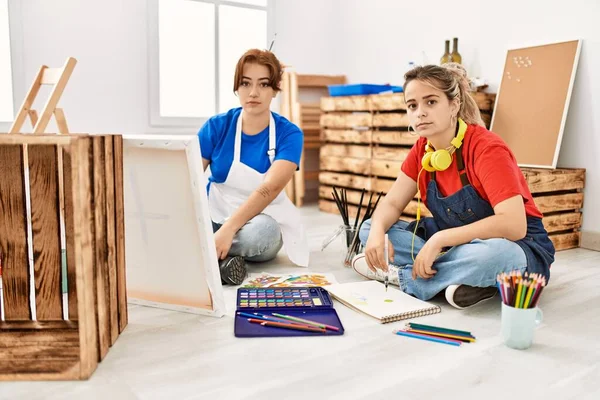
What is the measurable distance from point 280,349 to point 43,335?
0.63 metres

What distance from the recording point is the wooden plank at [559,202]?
278 centimetres

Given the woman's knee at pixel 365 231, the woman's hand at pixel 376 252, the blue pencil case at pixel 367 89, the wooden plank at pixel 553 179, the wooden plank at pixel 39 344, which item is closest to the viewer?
the wooden plank at pixel 39 344

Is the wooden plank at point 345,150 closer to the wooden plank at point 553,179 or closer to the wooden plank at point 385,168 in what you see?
the wooden plank at point 385,168

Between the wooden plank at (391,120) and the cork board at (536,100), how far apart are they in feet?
1.80

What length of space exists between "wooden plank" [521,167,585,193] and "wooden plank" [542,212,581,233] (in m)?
0.15

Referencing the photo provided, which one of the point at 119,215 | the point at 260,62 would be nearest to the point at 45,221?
the point at 119,215

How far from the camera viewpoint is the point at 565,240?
9.55 feet

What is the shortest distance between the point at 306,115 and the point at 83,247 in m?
3.38

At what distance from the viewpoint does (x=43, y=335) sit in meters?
1.44

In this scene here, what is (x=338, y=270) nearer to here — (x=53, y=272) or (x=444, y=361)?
(x=444, y=361)

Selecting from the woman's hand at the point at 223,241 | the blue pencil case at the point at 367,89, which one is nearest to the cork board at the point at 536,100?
the blue pencil case at the point at 367,89

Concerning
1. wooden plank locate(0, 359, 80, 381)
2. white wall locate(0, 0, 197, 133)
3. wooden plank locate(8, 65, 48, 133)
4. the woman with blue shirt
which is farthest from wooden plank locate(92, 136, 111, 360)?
white wall locate(0, 0, 197, 133)

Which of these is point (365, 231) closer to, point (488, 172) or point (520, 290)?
point (488, 172)

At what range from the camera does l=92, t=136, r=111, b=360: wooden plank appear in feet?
4.44
